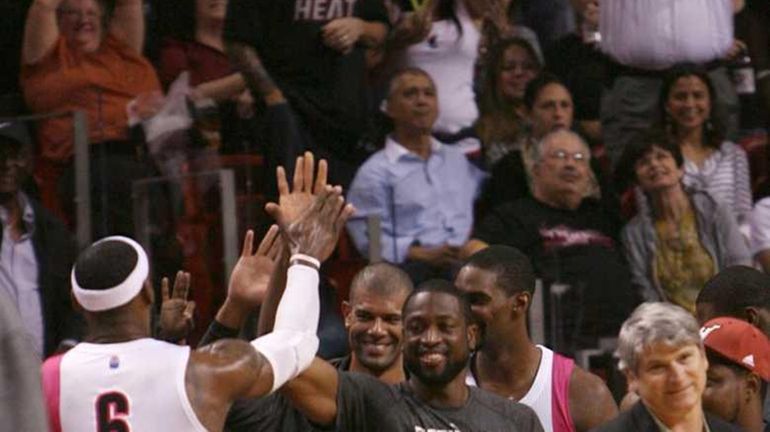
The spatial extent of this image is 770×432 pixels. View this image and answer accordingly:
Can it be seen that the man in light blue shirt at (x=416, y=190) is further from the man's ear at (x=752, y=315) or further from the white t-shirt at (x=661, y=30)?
the man's ear at (x=752, y=315)

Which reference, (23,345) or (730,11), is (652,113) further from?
(23,345)

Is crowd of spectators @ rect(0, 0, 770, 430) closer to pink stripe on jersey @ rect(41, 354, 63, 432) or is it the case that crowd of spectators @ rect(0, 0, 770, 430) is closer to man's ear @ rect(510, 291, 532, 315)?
man's ear @ rect(510, 291, 532, 315)

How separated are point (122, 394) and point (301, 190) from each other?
1.09 metres

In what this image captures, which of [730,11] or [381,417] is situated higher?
[730,11]

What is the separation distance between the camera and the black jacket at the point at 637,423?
6582mm

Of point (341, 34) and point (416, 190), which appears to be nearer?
point (416, 190)

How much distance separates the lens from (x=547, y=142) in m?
11.0

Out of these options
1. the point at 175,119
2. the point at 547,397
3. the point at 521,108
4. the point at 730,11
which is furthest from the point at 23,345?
the point at 730,11

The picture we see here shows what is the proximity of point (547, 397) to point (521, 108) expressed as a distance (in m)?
4.28

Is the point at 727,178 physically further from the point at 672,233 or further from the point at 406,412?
the point at 406,412

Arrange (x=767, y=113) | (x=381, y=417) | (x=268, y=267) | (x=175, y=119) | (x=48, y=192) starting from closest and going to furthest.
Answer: (x=381, y=417) → (x=268, y=267) → (x=48, y=192) → (x=175, y=119) → (x=767, y=113)

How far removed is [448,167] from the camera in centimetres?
1123

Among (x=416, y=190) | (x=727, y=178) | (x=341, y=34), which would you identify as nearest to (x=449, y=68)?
(x=341, y=34)

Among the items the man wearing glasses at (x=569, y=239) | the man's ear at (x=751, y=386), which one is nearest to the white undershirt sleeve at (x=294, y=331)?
the man's ear at (x=751, y=386)
